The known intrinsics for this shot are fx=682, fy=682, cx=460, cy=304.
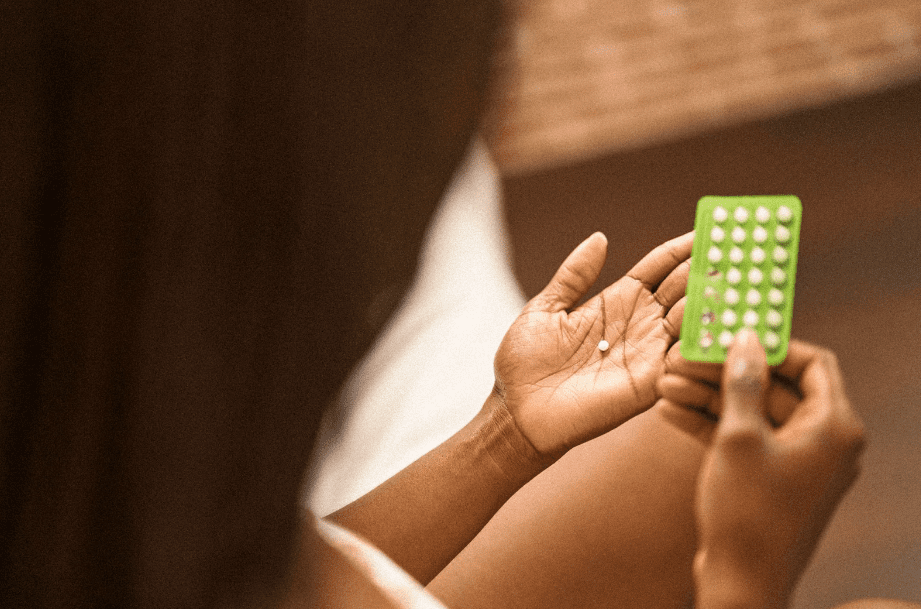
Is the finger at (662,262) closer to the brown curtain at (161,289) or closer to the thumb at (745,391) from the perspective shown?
the thumb at (745,391)

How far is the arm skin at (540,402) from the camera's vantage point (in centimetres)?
43

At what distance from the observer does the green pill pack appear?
350 mm

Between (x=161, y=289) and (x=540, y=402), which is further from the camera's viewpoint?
(x=540, y=402)

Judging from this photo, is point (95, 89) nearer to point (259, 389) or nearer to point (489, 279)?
point (259, 389)

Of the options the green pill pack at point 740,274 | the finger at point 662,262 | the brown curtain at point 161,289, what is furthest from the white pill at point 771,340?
the brown curtain at point 161,289

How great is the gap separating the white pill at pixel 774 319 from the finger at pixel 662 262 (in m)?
0.10

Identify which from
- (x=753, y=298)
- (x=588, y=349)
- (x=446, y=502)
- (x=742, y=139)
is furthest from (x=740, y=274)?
(x=742, y=139)

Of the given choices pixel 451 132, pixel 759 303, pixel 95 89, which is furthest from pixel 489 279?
pixel 95 89

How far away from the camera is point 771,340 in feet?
1.12

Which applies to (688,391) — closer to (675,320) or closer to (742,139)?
(675,320)

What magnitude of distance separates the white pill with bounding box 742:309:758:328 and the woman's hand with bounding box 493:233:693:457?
6cm

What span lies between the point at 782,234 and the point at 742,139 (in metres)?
0.48

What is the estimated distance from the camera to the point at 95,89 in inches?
8.7

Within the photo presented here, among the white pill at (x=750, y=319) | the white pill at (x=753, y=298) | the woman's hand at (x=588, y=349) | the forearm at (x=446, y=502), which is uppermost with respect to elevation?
the white pill at (x=753, y=298)
